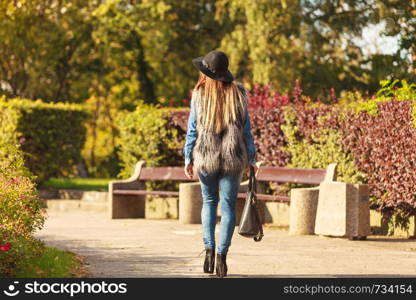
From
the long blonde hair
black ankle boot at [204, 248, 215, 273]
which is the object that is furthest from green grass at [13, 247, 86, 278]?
the long blonde hair

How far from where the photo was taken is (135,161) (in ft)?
64.6

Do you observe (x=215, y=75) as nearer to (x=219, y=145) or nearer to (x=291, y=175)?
(x=219, y=145)

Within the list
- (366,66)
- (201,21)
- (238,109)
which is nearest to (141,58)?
(201,21)

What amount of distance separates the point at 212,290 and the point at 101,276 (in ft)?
5.06

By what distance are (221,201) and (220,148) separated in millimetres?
491

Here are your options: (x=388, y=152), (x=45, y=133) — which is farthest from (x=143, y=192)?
(x=45, y=133)

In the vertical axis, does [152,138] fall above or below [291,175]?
above

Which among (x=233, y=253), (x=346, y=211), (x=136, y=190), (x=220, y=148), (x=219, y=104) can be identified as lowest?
(x=136, y=190)

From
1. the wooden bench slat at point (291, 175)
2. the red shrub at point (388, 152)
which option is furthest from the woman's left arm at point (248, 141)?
the wooden bench slat at point (291, 175)

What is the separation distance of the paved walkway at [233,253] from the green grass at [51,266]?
21 cm

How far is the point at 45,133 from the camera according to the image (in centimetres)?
2297

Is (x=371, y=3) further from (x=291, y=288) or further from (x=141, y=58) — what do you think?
(x=291, y=288)

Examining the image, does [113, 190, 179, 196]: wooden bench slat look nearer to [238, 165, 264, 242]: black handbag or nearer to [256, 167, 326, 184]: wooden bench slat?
[256, 167, 326, 184]: wooden bench slat

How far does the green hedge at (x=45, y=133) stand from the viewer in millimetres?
22094
